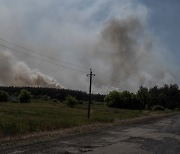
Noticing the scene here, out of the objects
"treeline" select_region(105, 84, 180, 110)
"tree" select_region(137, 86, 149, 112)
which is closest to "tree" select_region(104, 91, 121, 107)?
"treeline" select_region(105, 84, 180, 110)

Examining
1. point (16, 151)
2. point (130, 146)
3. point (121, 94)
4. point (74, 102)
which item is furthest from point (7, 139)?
point (121, 94)

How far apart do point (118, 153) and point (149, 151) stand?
6.51 feet

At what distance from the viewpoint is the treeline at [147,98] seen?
14325 centimetres

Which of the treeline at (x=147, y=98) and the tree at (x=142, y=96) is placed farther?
the treeline at (x=147, y=98)

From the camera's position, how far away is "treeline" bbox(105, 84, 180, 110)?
143250mm

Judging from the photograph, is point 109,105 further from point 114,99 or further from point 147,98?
point 147,98

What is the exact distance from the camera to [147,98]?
160 metres

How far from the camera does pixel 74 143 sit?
18328 mm

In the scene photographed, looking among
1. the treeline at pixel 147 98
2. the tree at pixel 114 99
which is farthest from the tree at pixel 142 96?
the tree at pixel 114 99

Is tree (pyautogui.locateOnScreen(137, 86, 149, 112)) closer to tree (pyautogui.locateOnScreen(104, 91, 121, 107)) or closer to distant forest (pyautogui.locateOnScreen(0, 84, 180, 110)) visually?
distant forest (pyautogui.locateOnScreen(0, 84, 180, 110))

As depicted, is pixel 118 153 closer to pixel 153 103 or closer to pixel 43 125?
pixel 43 125

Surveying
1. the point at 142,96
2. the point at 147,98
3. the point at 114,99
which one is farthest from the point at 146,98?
the point at 142,96

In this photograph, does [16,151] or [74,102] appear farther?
[74,102]

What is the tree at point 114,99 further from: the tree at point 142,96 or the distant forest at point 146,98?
the tree at point 142,96
